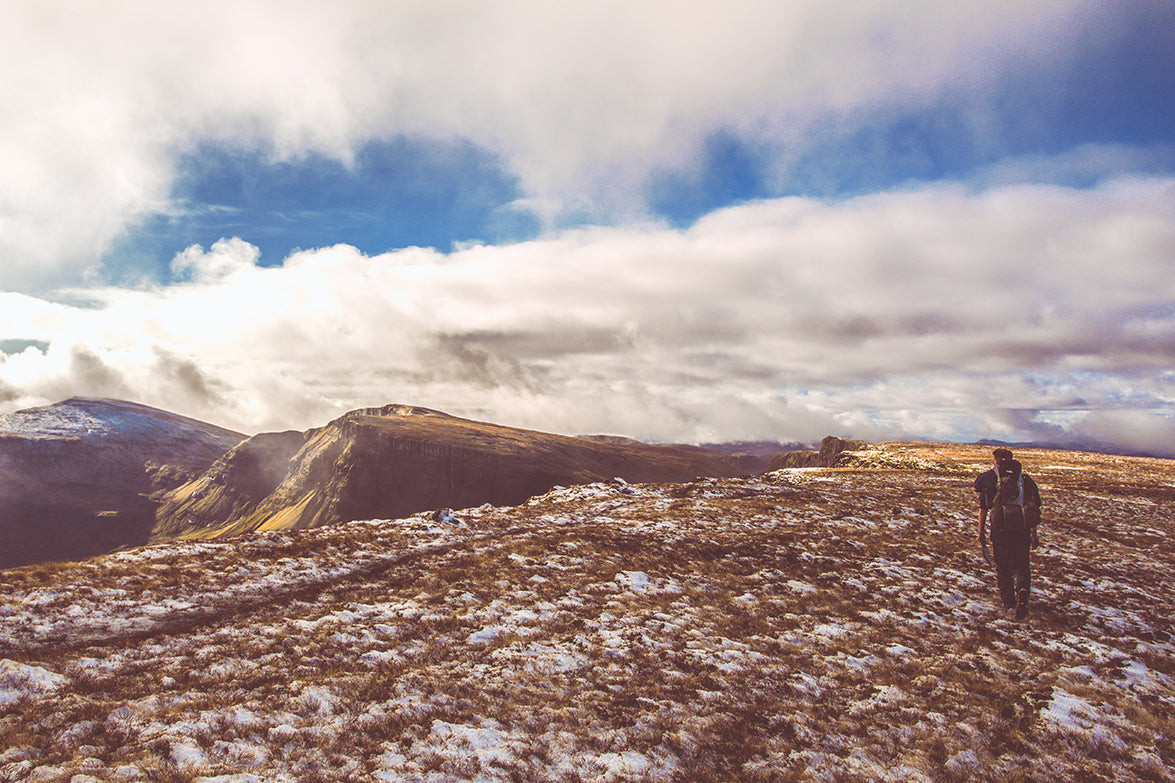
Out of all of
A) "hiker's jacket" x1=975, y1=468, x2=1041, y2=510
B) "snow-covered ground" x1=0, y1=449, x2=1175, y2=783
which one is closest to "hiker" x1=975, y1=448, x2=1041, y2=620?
"hiker's jacket" x1=975, y1=468, x2=1041, y2=510

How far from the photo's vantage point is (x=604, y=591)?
1708 centimetres

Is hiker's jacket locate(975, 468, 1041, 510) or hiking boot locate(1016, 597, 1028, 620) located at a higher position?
hiker's jacket locate(975, 468, 1041, 510)

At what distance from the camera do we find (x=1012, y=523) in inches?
648

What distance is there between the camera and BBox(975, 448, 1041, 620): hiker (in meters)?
16.3

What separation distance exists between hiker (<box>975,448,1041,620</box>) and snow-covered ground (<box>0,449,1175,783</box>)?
0.92 meters

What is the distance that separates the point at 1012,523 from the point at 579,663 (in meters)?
14.2

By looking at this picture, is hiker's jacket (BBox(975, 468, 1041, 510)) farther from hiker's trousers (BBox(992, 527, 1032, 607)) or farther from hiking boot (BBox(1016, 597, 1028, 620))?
hiking boot (BBox(1016, 597, 1028, 620))

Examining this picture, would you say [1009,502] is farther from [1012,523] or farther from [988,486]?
[988,486]

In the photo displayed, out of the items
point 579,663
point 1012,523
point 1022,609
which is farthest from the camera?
point 1012,523

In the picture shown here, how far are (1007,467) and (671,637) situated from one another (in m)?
12.4

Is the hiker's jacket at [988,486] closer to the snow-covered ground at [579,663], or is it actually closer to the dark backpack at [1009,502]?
the dark backpack at [1009,502]

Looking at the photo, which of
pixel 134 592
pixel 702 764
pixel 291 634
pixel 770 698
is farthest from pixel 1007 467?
pixel 134 592

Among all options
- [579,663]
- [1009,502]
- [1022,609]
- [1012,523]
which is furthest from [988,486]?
[579,663]

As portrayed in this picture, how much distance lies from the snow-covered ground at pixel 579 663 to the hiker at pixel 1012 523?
3.02 feet
